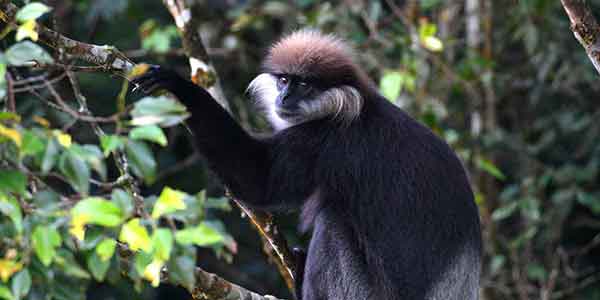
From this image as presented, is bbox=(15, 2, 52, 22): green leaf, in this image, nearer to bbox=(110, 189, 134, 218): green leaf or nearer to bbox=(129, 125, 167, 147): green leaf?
bbox=(129, 125, 167, 147): green leaf

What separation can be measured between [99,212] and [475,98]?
607cm

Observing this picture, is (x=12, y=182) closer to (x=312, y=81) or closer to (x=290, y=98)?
(x=290, y=98)

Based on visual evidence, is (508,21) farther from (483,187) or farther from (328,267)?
(328,267)

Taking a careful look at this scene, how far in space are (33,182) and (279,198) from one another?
1768 mm

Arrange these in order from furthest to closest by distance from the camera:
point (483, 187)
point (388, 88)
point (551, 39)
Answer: point (483, 187) < point (551, 39) < point (388, 88)

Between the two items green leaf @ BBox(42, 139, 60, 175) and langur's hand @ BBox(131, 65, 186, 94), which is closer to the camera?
green leaf @ BBox(42, 139, 60, 175)

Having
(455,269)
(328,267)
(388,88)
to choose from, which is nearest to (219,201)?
(328,267)

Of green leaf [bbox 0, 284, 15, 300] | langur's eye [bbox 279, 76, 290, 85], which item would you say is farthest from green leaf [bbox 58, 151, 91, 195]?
langur's eye [bbox 279, 76, 290, 85]

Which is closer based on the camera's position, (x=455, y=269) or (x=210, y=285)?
(x=210, y=285)

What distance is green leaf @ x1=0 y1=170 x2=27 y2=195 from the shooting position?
2.41 meters

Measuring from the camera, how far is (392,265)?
14.7 feet

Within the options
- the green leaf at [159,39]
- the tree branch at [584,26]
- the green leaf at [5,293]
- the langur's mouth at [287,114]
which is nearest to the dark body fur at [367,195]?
the langur's mouth at [287,114]

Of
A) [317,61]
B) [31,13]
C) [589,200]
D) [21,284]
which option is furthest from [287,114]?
[589,200]

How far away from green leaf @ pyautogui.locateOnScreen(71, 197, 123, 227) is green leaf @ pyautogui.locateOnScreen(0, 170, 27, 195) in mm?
177
